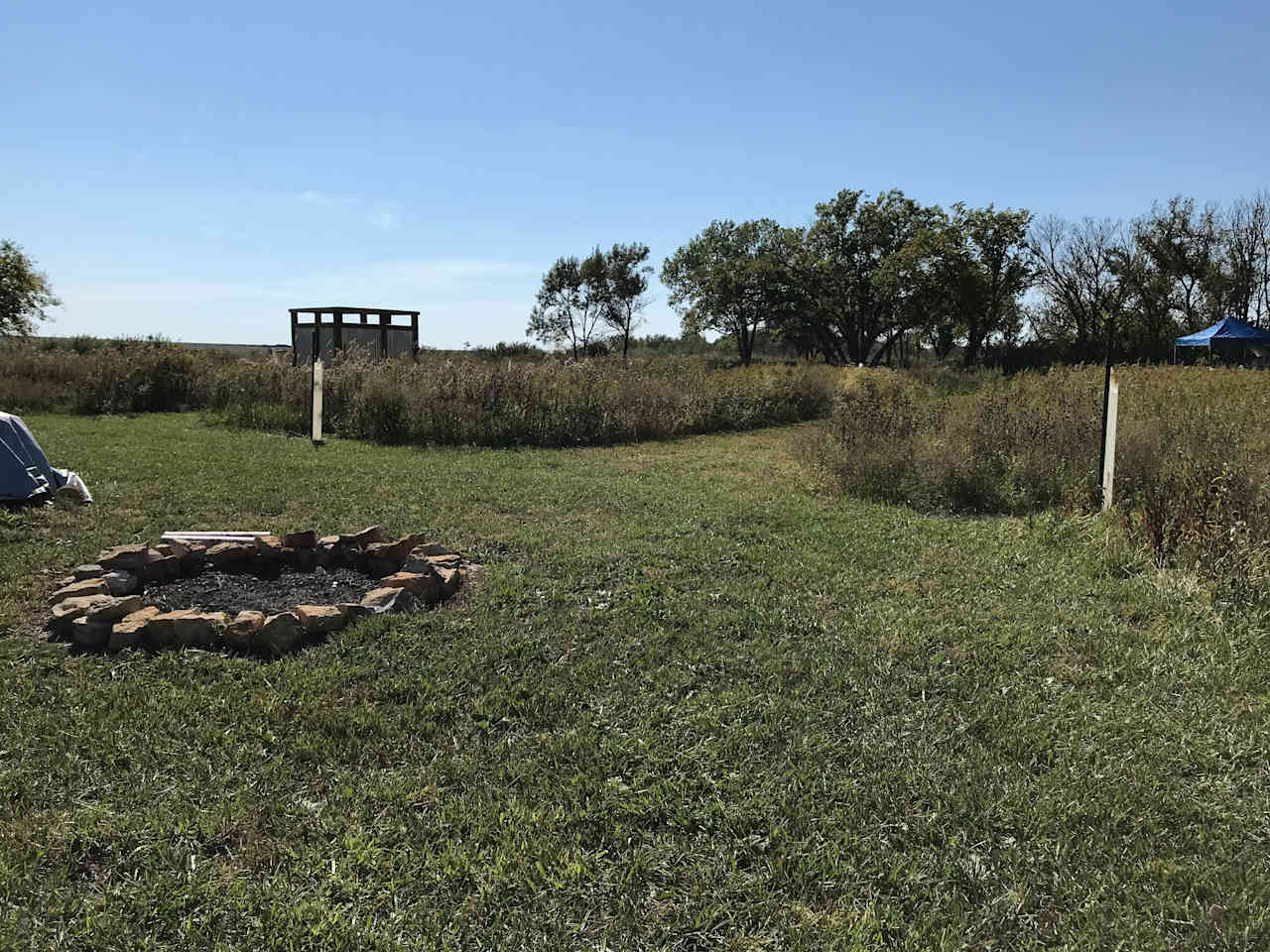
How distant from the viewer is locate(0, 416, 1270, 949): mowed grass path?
211 cm

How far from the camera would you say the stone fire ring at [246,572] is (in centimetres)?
374

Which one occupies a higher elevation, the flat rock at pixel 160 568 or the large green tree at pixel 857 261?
the large green tree at pixel 857 261

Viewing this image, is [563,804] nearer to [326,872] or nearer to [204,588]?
[326,872]

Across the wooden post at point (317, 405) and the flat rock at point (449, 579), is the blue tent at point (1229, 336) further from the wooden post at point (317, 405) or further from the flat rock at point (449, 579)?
the flat rock at point (449, 579)

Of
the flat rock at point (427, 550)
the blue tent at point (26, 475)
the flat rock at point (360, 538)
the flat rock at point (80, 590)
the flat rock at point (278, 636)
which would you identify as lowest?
the flat rock at point (278, 636)

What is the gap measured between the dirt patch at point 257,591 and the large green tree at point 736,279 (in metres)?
27.9

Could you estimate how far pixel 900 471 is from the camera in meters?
7.84

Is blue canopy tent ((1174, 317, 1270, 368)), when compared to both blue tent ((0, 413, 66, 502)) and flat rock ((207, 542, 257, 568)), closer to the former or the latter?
flat rock ((207, 542, 257, 568))

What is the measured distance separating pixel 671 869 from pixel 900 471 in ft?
20.3

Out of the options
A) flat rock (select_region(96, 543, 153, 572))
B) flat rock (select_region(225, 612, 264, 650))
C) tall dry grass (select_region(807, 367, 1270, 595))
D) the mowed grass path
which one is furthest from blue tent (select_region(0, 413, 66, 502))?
tall dry grass (select_region(807, 367, 1270, 595))

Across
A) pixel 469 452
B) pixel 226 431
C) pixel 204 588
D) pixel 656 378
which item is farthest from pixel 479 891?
pixel 656 378

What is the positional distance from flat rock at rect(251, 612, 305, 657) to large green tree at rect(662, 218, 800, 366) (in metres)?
28.7

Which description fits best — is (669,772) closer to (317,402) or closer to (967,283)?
(317,402)

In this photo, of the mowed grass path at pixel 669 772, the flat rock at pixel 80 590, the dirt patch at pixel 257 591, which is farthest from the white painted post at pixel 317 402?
the flat rock at pixel 80 590
